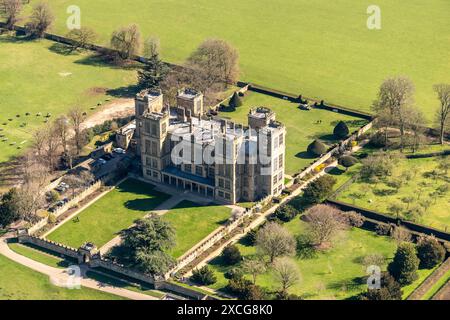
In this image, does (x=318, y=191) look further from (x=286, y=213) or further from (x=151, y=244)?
(x=151, y=244)

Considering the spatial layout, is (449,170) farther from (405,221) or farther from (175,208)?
(175,208)

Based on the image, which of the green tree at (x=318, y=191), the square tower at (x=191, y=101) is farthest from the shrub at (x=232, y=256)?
the square tower at (x=191, y=101)

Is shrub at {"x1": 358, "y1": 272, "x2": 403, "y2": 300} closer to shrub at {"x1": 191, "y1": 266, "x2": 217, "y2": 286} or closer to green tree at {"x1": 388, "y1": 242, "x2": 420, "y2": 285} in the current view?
green tree at {"x1": 388, "y1": 242, "x2": 420, "y2": 285}

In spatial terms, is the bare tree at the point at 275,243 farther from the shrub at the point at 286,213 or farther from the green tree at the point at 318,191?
the green tree at the point at 318,191

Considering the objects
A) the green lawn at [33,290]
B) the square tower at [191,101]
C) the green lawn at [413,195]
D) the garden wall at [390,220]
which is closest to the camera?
the green lawn at [33,290]

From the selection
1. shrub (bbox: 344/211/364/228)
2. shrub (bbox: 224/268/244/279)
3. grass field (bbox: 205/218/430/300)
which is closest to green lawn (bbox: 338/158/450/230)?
shrub (bbox: 344/211/364/228)

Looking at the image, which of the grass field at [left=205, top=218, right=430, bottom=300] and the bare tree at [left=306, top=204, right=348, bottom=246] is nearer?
the grass field at [left=205, top=218, right=430, bottom=300]
